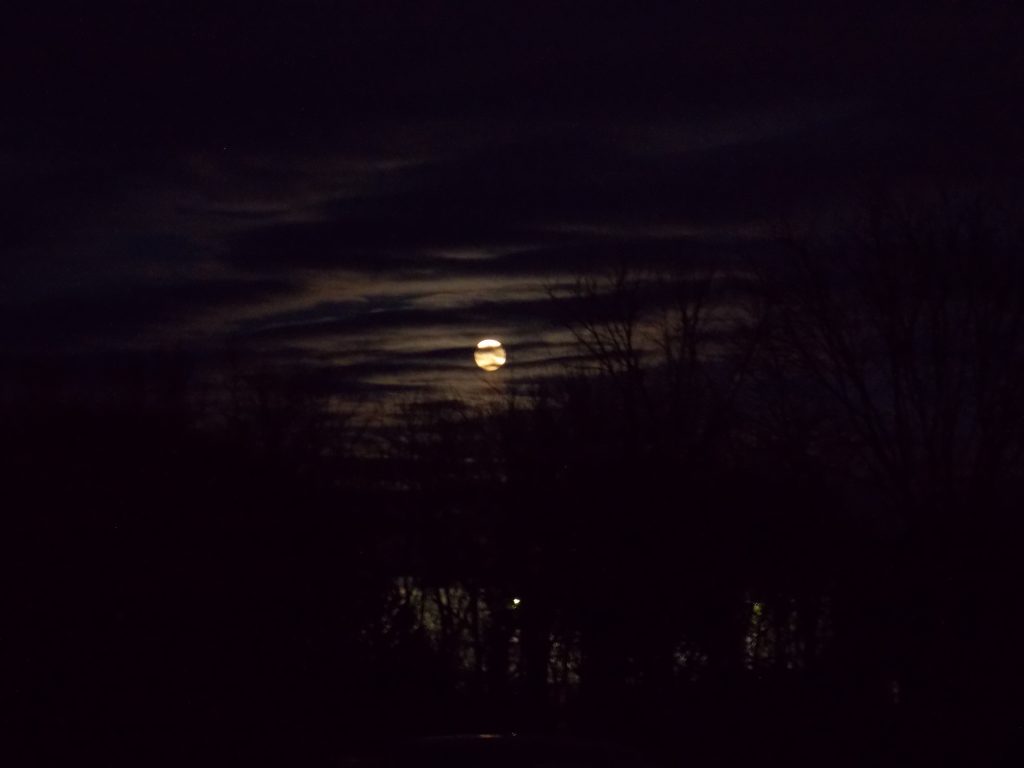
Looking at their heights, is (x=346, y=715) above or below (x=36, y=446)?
below

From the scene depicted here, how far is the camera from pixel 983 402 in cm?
3209

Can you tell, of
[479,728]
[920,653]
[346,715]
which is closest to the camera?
[920,653]

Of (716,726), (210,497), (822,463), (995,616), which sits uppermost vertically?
(822,463)

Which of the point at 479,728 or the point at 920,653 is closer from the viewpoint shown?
the point at 920,653

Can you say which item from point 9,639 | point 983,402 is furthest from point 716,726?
point 983,402

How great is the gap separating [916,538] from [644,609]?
17.0 ft

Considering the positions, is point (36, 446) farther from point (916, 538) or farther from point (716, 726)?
point (916, 538)

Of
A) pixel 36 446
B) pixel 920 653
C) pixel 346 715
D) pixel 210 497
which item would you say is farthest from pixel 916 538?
pixel 36 446

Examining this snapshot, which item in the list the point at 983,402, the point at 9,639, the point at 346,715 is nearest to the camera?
the point at 9,639

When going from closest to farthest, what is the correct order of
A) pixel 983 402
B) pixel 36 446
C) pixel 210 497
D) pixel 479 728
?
pixel 36 446, pixel 210 497, pixel 479 728, pixel 983 402

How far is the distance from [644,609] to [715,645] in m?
2.45

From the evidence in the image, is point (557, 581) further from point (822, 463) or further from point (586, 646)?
point (822, 463)

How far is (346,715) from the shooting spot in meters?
23.8

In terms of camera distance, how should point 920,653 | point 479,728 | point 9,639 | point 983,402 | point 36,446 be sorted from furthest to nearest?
point 983,402 → point 479,728 → point 920,653 → point 36,446 → point 9,639
